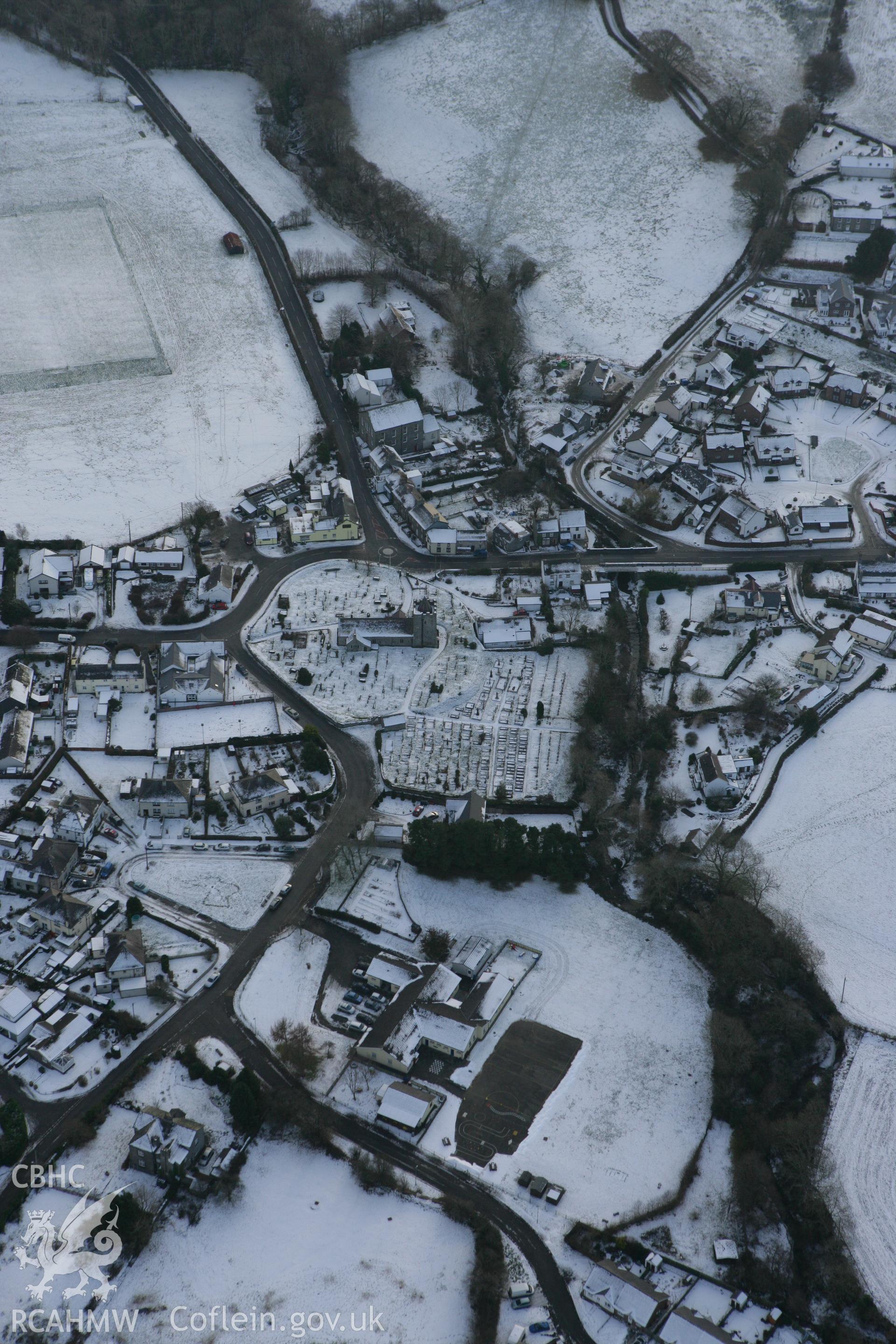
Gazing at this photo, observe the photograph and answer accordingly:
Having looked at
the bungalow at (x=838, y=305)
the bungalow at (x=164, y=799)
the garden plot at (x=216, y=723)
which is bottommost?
the bungalow at (x=164, y=799)

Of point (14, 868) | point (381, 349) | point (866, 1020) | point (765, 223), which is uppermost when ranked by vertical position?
point (765, 223)

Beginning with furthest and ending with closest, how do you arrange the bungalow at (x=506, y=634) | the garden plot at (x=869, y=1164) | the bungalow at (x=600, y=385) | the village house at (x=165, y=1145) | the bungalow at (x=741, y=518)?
1. the bungalow at (x=600, y=385)
2. the bungalow at (x=741, y=518)
3. the bungalow at (x=506, y=634)
4. the village house at (x=165, y=1145)
5. the garden plot at (x=869, y=1164)

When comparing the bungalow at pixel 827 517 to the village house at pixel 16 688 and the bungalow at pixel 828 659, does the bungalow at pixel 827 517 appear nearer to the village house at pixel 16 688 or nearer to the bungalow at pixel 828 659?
the bungalow at pixel 828 659

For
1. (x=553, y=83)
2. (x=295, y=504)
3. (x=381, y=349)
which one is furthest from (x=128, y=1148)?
(x=553, y=83)

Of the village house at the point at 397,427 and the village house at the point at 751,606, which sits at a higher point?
the village house at the point at 397,427

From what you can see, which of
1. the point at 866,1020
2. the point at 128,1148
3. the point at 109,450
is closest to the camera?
the point at 128,1148

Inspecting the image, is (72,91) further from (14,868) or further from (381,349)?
(14,868)

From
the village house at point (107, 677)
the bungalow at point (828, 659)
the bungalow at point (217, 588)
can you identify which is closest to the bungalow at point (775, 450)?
the bungalow at point (828, 659)

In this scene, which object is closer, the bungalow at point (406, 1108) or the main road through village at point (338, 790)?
the main road through village at point (338, 790)
